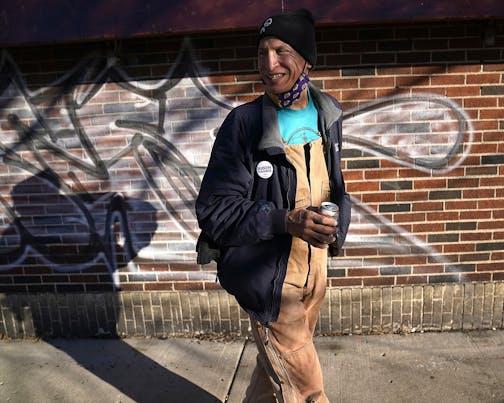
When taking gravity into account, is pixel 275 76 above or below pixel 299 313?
above

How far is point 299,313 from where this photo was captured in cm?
216

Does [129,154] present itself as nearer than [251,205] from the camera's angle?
No

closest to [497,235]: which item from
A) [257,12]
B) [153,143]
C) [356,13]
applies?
[356,13]

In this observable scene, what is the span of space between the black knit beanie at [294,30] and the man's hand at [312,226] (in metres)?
0.64

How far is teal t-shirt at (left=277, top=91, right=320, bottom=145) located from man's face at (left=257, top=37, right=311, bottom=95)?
12 centimetres

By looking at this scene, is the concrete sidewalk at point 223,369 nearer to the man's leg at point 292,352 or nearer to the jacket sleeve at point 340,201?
the man's leg at point 292,352

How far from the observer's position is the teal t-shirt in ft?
6.92

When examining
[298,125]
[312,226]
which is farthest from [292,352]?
[298,125]

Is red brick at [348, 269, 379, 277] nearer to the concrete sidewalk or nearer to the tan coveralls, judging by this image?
the concrete sidewalk

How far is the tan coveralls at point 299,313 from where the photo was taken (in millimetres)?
2121

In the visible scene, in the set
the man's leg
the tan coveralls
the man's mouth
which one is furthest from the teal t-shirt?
the man's leg

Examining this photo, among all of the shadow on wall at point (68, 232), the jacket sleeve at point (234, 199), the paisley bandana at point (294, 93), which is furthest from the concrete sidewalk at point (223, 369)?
the paisley bandana at point (294, 93)

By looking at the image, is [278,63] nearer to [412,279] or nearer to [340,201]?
[340,201]

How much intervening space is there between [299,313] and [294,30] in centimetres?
114
